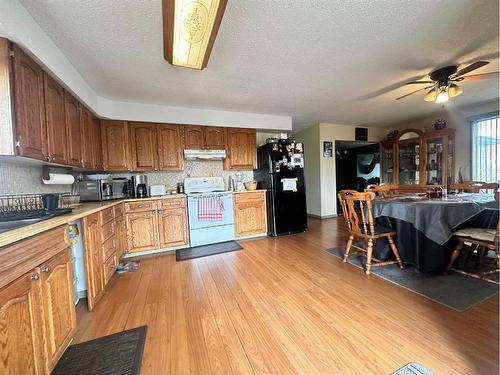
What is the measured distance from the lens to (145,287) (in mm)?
2072

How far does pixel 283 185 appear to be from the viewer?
144 inches

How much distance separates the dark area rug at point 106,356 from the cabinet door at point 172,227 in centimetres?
168

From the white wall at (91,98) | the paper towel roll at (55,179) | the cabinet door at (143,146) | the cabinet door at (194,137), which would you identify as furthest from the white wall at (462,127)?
the paper towel roll at (55,179)

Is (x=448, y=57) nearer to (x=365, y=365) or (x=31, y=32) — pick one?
(x=365, y=365)

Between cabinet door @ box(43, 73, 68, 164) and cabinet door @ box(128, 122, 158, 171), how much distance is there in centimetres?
117

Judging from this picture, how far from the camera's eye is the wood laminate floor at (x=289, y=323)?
1146mm

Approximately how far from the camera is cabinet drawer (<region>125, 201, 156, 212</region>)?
2.83 metres

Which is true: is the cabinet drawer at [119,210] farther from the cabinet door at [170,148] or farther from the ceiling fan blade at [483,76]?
the ceiling fan blade at [483,76]

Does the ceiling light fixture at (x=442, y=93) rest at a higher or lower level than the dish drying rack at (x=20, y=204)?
higher

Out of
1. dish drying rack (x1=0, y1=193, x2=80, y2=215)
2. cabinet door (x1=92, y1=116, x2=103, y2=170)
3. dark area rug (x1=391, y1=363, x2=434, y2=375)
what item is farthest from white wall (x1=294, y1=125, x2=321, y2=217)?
dish drying rack (x1=0, y1=193, x2=80, y2=215)

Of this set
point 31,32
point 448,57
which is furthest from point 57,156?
point 448,57

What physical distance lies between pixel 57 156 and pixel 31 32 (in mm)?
904

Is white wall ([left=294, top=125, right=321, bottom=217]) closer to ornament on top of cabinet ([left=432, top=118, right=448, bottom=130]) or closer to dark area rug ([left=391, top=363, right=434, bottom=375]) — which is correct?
ornament on top of cabinet ([left=432, top=118, right=448, bottom=130])

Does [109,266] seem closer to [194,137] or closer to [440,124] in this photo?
[194,137]
